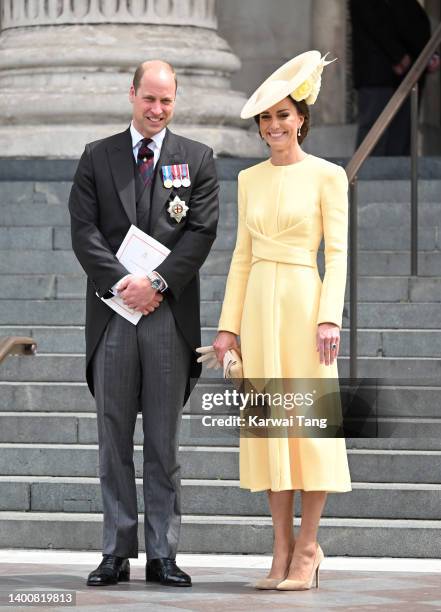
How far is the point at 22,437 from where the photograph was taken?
9461 millimetres

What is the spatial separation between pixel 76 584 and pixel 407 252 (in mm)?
4411

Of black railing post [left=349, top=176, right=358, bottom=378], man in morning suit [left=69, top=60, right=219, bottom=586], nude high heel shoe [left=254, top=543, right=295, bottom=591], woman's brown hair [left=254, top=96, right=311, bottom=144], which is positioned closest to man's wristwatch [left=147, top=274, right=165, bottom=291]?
man in morning suit [left=69, top=60, right=219, bottom=586]

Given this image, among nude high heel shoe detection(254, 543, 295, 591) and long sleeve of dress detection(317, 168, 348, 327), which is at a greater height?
long sleeve of dress detection(317, 168, 348, 327)

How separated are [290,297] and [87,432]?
2.46 meters

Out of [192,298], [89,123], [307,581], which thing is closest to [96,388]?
[192,298]

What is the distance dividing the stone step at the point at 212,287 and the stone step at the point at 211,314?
0.35 feet

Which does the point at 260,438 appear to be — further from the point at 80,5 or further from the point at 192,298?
the point at 80,5

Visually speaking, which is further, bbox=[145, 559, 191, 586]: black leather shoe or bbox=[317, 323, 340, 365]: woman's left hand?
bbox=[145, 559, 191, 586]: black leather shoe

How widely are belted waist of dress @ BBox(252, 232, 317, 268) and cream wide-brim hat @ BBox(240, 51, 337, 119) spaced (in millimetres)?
489

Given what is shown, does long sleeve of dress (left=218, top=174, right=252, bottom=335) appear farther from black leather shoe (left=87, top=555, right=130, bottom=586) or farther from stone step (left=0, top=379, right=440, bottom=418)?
stone step (left=0, top=379, right=440, bottom=418)

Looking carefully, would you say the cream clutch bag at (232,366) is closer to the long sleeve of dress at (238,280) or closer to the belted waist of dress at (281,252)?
the long sleeve of dress at (238,280)

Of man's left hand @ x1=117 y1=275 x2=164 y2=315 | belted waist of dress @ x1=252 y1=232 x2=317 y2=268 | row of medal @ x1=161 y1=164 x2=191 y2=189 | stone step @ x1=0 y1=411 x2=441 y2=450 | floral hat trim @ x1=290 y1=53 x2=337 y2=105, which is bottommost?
stone step @ x1=0 y1=411 x2=441 y2=450

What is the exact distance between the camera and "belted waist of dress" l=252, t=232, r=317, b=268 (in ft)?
23.7

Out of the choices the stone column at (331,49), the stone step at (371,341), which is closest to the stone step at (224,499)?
the stone step at (371,341)
